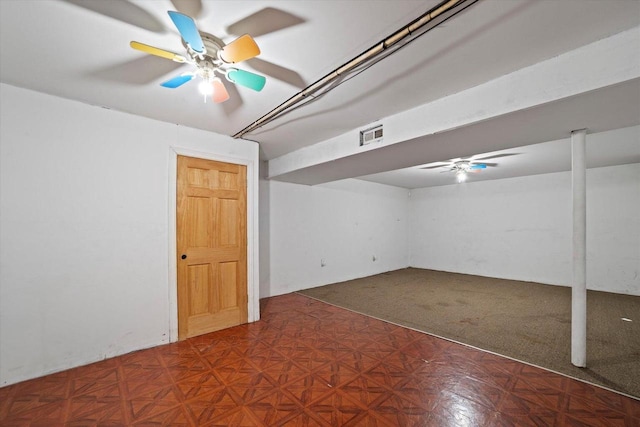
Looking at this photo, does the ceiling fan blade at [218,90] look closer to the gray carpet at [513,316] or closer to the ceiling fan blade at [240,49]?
the ceiling fan blade at [240,49]

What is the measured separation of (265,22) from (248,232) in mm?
2625

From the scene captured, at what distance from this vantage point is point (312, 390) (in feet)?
7.05

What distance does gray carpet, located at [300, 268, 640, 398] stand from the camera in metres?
2.54

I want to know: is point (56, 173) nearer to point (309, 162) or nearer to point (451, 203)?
point (309, 162)

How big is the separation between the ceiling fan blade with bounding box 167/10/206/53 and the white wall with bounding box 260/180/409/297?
3.42 m

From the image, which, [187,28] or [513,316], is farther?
Result: [513,316]

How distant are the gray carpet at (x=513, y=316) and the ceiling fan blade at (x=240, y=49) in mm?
3411

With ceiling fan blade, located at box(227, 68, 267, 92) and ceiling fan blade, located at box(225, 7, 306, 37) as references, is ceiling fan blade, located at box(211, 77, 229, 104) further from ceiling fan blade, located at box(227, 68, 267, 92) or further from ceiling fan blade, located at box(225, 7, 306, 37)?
ceiling fan blade, located at box(225, 7, 306, 37)

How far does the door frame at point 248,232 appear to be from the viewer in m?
3.04

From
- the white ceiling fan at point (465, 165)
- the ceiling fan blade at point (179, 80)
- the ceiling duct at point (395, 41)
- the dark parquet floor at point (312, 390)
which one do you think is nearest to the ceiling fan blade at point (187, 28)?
the ceiling fan blade at point (179, 80)

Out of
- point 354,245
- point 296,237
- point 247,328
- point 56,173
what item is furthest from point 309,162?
point 354,245

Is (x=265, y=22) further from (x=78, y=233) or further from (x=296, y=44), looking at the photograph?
(x=78, y=233)

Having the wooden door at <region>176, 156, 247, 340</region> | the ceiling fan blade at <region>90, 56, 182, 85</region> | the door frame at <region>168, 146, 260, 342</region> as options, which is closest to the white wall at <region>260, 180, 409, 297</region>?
the door frame at <region>168, 146, 260, 342</region>

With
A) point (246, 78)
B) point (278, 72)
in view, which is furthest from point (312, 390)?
point (278, 72)
